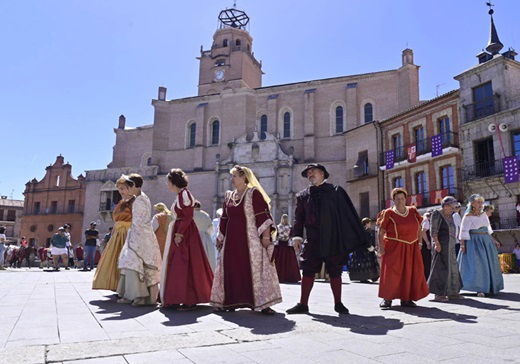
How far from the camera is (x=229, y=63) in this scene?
48.6 m

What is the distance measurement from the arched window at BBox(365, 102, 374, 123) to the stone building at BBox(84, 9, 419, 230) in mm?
81

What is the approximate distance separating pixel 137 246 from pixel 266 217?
6.68 ft

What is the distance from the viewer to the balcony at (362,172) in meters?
31.1

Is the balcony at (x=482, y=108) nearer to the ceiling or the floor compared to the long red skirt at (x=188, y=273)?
nearer to the ceiling

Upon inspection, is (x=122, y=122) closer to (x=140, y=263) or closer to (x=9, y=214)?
(x=9, y=214)

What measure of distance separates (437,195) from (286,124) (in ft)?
56.9

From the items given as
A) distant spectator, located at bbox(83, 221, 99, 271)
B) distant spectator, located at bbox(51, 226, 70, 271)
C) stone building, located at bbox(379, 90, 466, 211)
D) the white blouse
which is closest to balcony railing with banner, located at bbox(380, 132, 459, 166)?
stone building, located at bbox(379, 90, 466, 211)

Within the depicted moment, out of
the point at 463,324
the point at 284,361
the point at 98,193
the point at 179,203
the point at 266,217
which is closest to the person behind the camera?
the point at 284,361

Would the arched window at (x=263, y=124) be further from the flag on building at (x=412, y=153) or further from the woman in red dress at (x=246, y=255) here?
the woman in red dress at (x=246, y=255)

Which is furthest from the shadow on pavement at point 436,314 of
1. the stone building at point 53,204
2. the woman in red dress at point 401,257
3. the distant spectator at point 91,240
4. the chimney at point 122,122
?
the chimney at point 122,122

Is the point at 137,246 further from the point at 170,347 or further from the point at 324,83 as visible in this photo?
the point at 324,83

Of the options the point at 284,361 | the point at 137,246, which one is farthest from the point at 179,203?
the point at 284,361

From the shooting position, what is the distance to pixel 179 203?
615 centimetres

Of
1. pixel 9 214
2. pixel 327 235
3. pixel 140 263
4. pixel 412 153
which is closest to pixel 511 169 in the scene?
pixel 412 153
